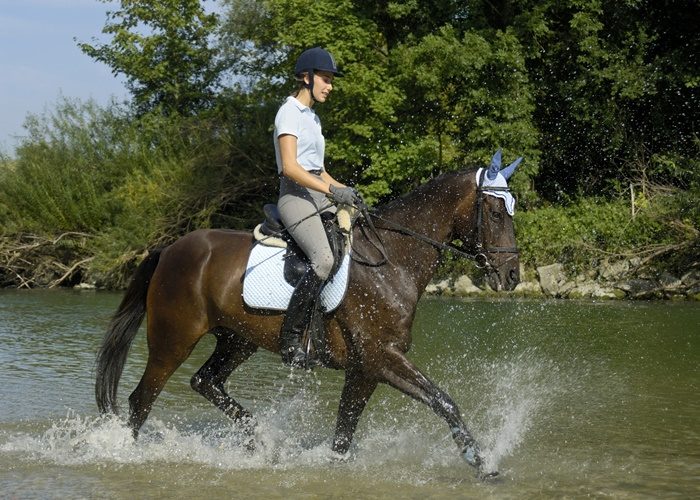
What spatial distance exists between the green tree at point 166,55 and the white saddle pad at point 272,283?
105 ft

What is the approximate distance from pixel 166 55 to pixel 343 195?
34263 millimetres

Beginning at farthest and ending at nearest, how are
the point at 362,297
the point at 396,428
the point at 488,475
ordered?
the point at 396,428, the point at 362,297, the point at 488,475

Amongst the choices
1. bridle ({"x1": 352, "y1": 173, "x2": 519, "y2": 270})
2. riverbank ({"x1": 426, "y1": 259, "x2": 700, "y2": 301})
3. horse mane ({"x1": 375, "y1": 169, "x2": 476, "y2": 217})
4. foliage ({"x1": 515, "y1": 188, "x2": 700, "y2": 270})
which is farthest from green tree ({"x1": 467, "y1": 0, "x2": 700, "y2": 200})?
bridle ({"x1": 352, "y1": 173, "x2": 519, "y2": 270})

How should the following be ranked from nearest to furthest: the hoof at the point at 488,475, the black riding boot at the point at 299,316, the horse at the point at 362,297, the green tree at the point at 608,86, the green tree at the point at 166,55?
the hoof at the point at 488,475 → the horse at the point at 362,297 → the black riding boot at the point at 299,316 → the green tree at the point at 608,86 → the green tree at the point at 166,55

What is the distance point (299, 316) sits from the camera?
7410 mm

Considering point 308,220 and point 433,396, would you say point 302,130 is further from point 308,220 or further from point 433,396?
point 433,396

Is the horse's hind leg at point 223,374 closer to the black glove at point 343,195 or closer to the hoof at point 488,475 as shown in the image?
the black glove at point 343,195

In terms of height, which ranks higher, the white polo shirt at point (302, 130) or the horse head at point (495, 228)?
the white polo shirt at point (302, 130)

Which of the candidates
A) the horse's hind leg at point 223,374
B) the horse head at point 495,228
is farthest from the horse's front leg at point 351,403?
the horse head at point 495,228

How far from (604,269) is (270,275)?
1694cm

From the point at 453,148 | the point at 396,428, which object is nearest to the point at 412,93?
the point at 453,148

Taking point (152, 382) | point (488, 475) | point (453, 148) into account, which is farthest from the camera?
point (453, 148)

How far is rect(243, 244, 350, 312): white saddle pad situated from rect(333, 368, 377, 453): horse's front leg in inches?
22.9

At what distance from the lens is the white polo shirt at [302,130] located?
7184 millimetres
